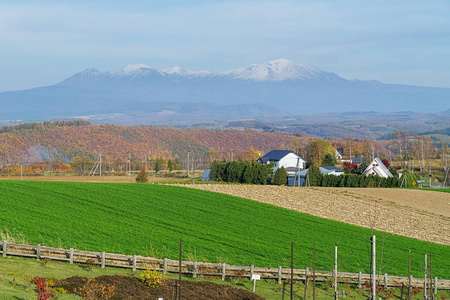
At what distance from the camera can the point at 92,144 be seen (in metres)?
166

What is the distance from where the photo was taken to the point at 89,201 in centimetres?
3816

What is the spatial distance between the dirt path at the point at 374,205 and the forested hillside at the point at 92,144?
81.9m

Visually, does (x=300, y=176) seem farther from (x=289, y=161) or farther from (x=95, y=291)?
(x=95, y=291)

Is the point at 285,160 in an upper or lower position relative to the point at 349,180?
upper

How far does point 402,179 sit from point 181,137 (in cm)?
13002

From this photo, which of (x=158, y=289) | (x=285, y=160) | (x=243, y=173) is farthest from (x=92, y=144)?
(x=158, y=289)

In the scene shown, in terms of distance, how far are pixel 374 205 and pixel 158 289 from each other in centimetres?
3298

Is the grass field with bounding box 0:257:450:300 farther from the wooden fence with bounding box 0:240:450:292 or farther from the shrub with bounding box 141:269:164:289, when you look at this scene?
the shrub with bounding box 141:269:164:289

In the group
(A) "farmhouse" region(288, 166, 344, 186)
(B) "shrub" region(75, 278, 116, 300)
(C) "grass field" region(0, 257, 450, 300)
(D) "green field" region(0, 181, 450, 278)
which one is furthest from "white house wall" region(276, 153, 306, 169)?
(B) "shrub" region(75, 278, 116, 300)

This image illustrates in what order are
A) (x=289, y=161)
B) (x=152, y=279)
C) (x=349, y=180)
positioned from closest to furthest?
(x=152, y=279)
(x=349, y=180)
(x=289, y=161)

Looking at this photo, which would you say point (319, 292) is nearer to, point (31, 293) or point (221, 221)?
point (31, 293)

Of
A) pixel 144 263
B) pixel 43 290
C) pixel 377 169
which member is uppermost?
pixel 43 290

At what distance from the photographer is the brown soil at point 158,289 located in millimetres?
19812

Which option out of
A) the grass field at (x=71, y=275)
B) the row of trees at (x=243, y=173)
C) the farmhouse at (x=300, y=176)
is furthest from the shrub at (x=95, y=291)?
the row of trees at (x=243, y=173)
